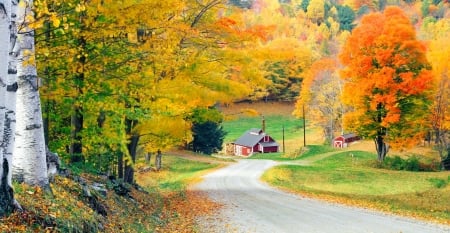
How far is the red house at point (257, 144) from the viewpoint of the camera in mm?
63800

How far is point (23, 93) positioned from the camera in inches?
262

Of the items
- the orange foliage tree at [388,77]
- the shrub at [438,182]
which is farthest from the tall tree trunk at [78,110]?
the orange foliage tree at [388,77]

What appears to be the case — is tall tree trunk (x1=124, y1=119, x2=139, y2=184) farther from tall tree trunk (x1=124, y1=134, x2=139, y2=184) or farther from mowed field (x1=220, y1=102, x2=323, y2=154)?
mowed field (x1=220, y1=102, x2=323, y2=154)

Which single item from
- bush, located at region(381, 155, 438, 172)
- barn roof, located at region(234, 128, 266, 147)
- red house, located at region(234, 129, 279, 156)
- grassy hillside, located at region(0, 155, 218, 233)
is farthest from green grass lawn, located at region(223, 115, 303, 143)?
grassy hillside, located at region(0, 155, 218, 233)

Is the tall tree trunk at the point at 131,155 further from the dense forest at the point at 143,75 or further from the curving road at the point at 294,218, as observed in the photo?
the curving road at the point at 294,218

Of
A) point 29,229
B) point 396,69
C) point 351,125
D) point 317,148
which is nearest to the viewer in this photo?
point 29,229

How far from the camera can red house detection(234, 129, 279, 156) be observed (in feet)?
209

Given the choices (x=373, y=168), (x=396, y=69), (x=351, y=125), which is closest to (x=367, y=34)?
(x=396, y=69)

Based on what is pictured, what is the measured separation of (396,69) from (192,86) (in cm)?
2036

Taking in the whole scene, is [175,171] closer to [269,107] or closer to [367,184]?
[367,184]

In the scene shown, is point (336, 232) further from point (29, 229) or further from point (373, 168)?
point (373, 168)

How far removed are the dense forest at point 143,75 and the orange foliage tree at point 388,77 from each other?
0.07 metres

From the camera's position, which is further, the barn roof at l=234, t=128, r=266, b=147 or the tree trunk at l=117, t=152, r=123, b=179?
the barn roof at l=234, t=128, r=266, b=147

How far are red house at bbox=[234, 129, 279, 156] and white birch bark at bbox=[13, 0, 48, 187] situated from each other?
5688cm
